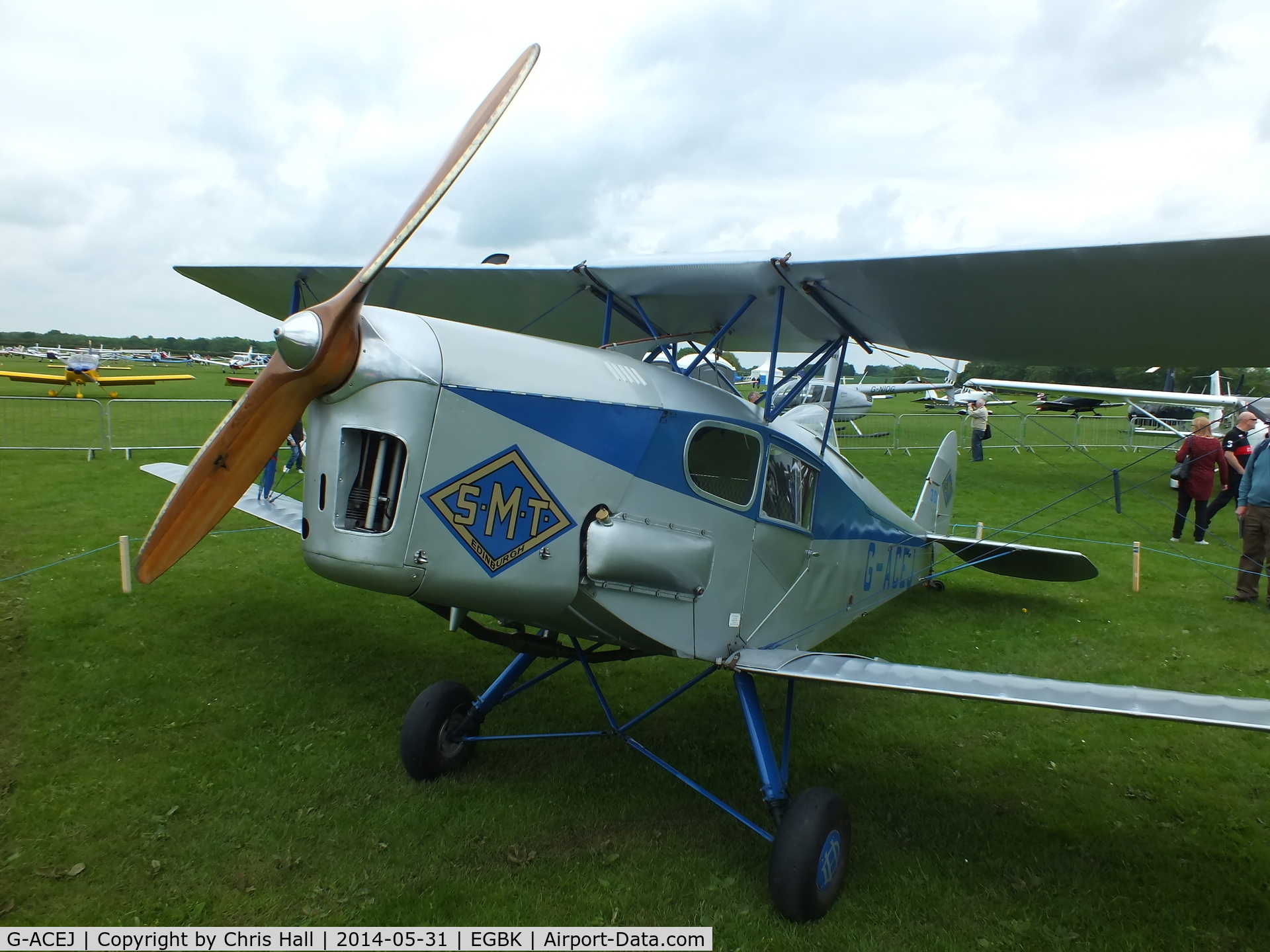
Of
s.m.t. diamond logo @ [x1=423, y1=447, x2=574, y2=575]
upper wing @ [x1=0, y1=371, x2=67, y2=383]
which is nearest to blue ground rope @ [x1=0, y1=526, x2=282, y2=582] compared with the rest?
s.m.t. diamond logo @ [x1=423, y1=447, x2=574, y2=575]

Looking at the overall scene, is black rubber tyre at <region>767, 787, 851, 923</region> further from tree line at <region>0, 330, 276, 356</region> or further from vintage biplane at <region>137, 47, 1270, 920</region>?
tree line at <region>0, 330, 276, 356</region>

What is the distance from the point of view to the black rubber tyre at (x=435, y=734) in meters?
4.57

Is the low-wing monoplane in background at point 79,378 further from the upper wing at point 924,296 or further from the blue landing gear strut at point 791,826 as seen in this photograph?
the blue landing gear strut at point 791,826

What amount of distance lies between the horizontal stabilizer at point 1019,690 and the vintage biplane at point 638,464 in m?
0.02

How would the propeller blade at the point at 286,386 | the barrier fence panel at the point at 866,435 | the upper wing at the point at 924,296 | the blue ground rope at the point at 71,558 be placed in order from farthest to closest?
the barrier fence panel at the point at 866,435
the blue ground rope at the point at 71,558
the upper wing at the point at 924,296
the propeller blade at the point at 286,386

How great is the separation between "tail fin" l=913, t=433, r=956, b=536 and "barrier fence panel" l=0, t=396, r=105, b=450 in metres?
16.5

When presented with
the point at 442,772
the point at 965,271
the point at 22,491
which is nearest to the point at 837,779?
the point at 442,772

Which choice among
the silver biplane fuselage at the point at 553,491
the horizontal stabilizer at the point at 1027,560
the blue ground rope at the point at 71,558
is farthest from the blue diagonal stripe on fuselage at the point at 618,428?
the blue ground rope at the point at 71,558

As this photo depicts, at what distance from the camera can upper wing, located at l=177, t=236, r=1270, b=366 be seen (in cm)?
371

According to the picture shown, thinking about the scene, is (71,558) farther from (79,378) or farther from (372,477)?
(79,378)

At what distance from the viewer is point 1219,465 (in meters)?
12.1

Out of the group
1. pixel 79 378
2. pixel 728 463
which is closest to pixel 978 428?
pixel 728 463

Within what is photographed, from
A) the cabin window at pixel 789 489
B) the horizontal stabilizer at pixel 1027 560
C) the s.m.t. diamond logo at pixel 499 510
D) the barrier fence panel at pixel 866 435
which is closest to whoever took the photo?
the s.m.t. diamond logo at pixel 499 510

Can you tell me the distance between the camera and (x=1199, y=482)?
11.1m
